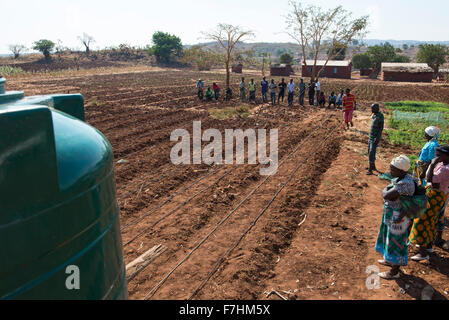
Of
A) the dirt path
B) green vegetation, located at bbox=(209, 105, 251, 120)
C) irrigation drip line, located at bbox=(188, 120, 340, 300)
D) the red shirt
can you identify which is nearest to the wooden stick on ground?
irrigation drip line, located at bbox=(188, 120, 340, 300)

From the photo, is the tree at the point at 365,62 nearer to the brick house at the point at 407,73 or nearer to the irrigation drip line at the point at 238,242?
the brick house at the point at 407,73

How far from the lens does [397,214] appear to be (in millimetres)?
3906

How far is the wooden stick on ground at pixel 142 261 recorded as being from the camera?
4449mm

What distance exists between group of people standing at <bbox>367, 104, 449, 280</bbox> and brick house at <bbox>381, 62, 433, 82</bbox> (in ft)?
152

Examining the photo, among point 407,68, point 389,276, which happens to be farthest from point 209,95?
point 407,68

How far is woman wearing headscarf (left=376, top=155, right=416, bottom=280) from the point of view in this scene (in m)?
3.86

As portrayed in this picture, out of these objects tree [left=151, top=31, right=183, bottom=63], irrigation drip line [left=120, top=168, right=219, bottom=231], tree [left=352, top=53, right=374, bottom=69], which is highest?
tree [left=151, top=31, right=183, bottom=63]

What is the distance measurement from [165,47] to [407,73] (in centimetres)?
4964

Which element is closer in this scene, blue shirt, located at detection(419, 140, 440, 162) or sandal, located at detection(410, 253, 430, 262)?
sandal, located at detection(410, 253, 430, 262)

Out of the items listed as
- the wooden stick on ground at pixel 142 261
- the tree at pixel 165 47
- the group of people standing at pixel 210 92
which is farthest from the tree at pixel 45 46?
the wooden stick on ground at pixel 142 261

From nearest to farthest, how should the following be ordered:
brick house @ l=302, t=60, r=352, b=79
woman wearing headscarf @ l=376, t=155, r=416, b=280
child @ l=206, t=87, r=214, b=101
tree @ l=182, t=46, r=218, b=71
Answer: woman wearing headscarf @ l=376, t=155, r=416, b=280, child @ l=206, t=87, r=214, b=101, tree @ l=182, t=46, r=218, b=71, brick house @ l=302, t=60, r=352, b=79

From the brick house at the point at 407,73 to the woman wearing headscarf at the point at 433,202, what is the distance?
47139 mm

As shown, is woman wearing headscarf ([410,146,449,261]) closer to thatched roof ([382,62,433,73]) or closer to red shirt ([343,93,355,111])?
red shirt ([343,93,355,111])
